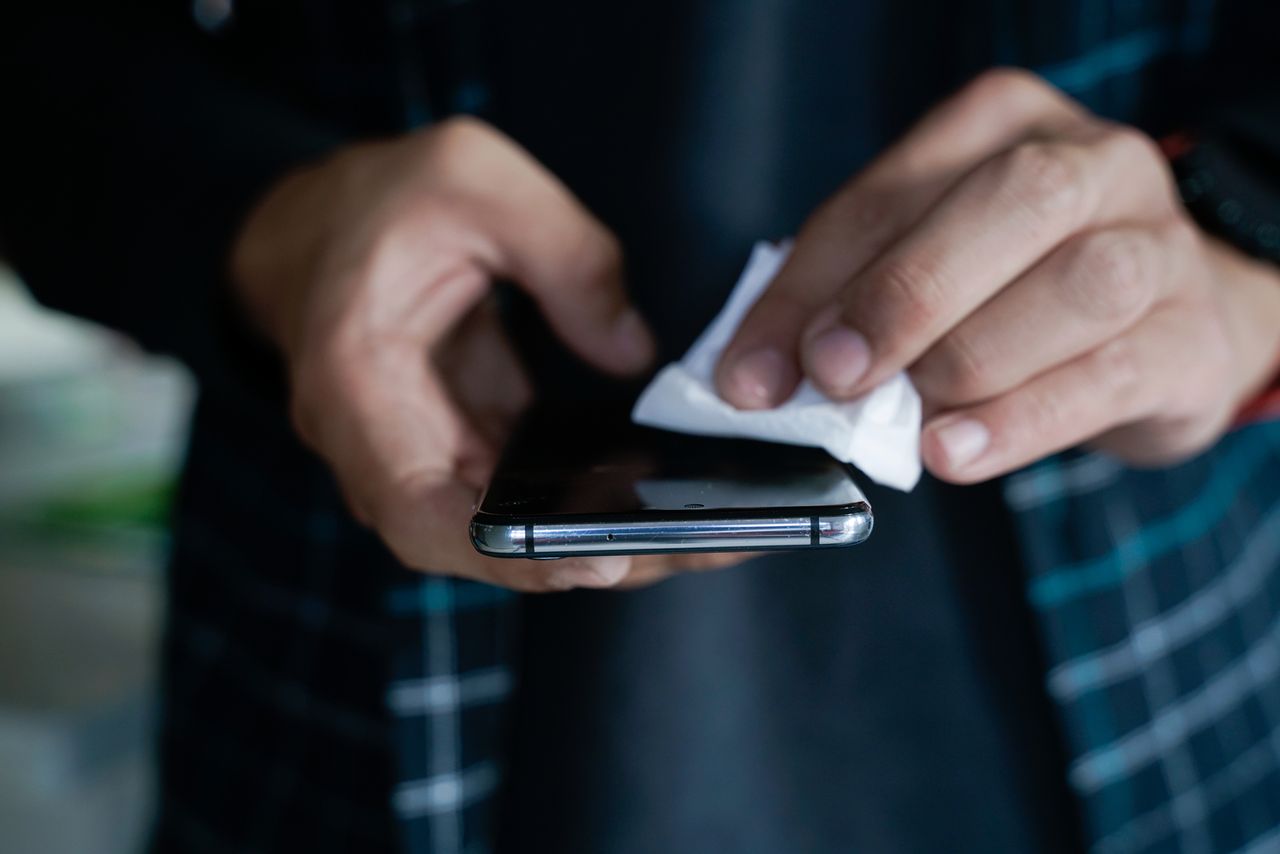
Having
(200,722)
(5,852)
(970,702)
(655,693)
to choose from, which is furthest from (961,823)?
(5,852)

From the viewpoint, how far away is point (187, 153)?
0.49 metres

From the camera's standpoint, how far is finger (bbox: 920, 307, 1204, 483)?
0.31m

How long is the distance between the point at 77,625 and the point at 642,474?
872mm

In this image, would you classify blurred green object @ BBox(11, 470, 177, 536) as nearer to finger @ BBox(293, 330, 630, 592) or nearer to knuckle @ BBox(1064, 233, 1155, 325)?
finger @ BBox(293, 330, 630, 592)

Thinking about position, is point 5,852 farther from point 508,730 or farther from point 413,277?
point 413,277

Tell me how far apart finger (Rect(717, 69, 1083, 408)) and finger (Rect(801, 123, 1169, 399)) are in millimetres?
18

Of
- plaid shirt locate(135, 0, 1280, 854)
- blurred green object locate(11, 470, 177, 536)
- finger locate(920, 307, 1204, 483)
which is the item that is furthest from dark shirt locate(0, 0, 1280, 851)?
blurred green object locate(11, 470, 177, 536)

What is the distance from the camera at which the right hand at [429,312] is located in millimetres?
333

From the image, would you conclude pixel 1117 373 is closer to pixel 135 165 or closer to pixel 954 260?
pixel 954 260

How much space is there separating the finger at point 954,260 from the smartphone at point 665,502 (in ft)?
0.13

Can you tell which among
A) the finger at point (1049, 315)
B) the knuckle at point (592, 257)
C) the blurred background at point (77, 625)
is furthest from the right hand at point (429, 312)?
the blurred background at point (77, 625)

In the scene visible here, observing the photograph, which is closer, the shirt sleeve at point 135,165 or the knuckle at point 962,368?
the knuckle at point 962,368

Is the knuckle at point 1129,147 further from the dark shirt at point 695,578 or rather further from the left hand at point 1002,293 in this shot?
the dark shirt at point 695,578

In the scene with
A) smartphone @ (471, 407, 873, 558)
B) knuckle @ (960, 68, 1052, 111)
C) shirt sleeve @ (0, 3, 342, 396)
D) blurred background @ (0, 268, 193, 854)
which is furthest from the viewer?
blurred background @ (0, 268, 193, 854)
